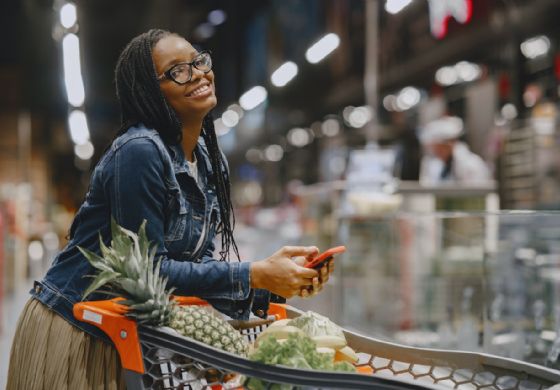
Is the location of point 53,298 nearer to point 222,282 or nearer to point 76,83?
point 222,282

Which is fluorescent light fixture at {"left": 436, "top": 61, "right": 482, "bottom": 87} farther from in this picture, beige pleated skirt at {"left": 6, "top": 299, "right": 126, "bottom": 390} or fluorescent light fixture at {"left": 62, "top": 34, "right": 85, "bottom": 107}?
beige pleated skirt at {"left": 6, "top": 299, "right": 126, "bottom": 390}

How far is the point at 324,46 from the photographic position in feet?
39.2

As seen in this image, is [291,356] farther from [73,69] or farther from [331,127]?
[331,127]

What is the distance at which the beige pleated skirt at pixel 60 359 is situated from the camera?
1.77 metres

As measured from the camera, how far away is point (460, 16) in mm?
10664

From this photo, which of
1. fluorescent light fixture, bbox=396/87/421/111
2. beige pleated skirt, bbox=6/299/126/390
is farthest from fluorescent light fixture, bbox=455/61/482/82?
beige pleated skirt, bbox=6/299/126/390

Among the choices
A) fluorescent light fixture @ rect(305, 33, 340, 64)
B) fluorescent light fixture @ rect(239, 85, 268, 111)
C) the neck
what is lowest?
the neck

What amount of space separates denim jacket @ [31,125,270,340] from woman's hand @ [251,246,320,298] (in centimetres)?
4

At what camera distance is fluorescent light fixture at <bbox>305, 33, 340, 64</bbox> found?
11703mm

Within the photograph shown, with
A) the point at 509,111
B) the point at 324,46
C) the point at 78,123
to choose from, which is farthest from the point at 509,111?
the point at 78,123

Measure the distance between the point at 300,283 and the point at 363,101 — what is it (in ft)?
60.9

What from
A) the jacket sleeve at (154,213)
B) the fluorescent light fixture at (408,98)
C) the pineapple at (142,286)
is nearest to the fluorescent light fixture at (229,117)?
the fluorescent light fixture at (408,98)

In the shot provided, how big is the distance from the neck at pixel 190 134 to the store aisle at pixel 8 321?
310cm

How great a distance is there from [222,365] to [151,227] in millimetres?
397
